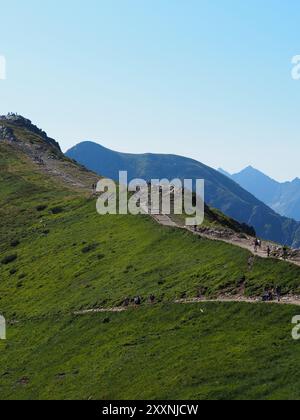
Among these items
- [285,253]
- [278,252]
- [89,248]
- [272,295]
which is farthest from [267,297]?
[89,248]

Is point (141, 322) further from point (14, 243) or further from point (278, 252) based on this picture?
point (14, 243)

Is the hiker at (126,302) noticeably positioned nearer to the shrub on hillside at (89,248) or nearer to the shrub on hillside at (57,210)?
the shrub on hillside at (89,248)

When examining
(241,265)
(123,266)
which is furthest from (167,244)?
(241,265)

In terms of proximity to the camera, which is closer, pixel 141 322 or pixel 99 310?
pixel 141 322

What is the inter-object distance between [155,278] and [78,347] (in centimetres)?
1489

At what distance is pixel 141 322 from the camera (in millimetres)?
64188

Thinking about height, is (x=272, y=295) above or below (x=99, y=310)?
above

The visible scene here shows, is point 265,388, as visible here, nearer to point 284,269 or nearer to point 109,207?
point 284,269

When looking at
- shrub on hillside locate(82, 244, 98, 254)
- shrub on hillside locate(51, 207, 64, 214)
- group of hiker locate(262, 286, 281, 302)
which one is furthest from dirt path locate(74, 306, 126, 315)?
shrub on hillside locate(51, 207, 64, 214)

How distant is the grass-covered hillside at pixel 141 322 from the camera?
49.1 metres

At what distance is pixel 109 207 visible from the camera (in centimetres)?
12275

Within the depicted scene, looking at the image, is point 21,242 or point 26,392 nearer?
point 26,392

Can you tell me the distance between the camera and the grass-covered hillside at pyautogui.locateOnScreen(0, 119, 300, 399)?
161 feet

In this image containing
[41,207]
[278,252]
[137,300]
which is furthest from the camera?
[41,207]
